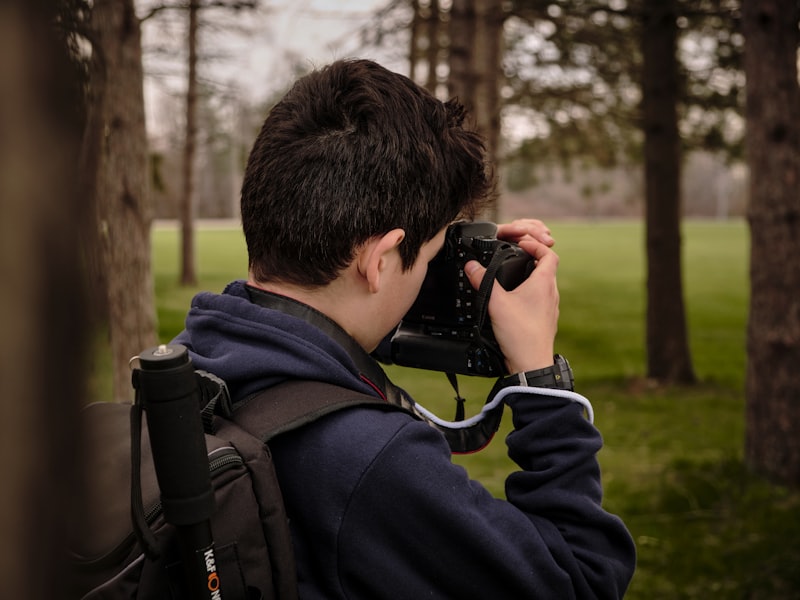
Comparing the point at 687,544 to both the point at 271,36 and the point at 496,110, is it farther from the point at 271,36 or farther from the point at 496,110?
the point at 271,36

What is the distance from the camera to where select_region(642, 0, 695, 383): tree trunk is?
8297 millimetres

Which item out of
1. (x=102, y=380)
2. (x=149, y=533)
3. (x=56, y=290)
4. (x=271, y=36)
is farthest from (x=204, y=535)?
(x=271, y=36)

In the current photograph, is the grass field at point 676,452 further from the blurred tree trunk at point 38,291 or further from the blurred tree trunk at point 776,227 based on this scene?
the blurred tree trunk at point 38,291

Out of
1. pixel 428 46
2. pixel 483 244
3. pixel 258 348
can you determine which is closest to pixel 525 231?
pixel 483 244

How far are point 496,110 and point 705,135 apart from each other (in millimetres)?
3690

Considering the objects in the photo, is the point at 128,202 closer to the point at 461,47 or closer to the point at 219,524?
the point at 461,47

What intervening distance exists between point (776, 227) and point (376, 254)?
3.84 meters

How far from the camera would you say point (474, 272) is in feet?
5.36

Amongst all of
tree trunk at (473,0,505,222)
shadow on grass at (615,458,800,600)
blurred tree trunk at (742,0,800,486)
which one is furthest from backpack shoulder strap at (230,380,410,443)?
blurred tree trunk at (742,0,800,486)

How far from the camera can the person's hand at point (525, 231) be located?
1.75m

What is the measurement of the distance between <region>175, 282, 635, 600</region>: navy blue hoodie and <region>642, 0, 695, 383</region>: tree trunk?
24.5ft

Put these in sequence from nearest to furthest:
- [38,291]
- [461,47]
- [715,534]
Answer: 1. [38,291]
2. [715,534]
3. [461,47]

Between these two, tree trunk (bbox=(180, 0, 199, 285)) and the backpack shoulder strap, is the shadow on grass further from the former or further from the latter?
tree trunk (bbox=(180, 0, 199, 285))

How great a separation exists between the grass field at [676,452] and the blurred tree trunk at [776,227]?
34 cm
